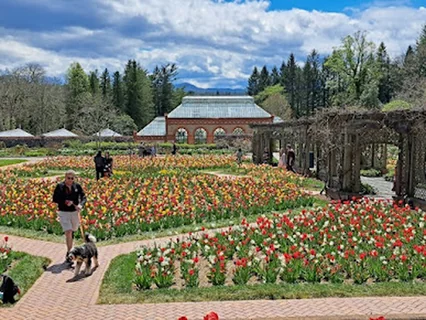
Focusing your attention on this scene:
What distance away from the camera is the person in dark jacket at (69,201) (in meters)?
8.66

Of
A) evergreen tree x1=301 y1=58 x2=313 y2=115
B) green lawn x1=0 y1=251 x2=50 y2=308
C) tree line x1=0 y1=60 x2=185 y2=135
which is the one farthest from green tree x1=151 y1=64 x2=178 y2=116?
green lawn x1=0 y1=251 x2=50 y2=308

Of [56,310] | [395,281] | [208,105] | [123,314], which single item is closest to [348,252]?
[395,281]

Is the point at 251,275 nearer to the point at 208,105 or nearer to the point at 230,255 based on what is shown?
the point at 230,255

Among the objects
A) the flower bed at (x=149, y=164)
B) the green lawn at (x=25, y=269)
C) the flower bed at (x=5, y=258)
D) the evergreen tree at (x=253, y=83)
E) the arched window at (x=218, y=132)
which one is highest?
the evergreen tree at (x=253, y=83)

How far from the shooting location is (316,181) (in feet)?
69.4

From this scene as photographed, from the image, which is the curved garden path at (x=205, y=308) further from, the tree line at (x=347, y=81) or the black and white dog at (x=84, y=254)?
the tree line at (x=347, y=81)

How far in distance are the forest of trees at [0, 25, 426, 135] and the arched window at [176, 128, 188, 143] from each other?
932 cm

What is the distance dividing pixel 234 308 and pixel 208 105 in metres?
51.8

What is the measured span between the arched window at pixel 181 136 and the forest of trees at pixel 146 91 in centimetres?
932

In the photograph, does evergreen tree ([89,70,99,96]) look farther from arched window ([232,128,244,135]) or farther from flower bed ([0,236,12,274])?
flower bed ([0,236,12,274])

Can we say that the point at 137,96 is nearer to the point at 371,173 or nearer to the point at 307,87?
the point at 307,87

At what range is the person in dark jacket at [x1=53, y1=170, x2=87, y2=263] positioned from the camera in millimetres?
8656

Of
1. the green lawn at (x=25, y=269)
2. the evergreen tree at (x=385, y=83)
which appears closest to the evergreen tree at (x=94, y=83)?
the evergreen tree at (x=385, y=83)

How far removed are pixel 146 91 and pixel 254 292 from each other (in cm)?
6870
